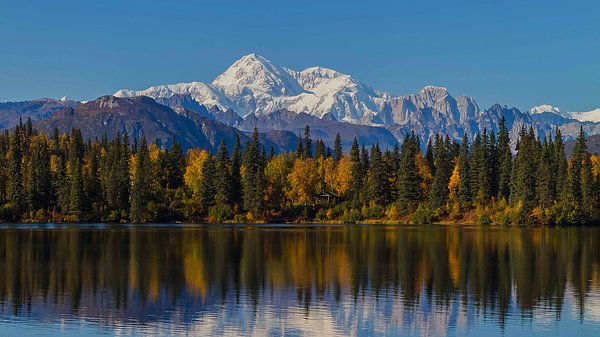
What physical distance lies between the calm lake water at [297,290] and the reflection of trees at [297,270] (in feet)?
0.39

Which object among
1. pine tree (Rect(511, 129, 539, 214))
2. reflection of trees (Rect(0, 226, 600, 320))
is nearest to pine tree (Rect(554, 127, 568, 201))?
pine tree (Rect(511, 129, 539, 214))

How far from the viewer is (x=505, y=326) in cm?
4853

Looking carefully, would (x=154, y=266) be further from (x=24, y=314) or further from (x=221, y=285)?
(x=24, y=314)

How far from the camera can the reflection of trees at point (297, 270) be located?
5966 cm

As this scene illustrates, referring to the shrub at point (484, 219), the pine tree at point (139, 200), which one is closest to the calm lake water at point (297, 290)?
the shrub at point (484, 219)

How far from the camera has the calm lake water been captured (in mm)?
48094

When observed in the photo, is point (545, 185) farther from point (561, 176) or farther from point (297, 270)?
point (297, 270)

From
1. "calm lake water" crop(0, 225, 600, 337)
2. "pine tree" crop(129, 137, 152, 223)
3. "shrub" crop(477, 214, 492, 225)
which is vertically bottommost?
"calm lake water" crop(0, 225, 600, 337)

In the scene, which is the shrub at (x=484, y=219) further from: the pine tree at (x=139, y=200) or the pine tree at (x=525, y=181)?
the pine tree at (x=139, y=200)

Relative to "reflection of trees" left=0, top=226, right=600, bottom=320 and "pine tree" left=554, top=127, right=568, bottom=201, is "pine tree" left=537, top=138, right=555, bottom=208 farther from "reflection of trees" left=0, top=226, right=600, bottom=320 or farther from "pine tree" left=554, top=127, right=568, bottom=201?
"reflection of trees" left=0, top=226, right=600, bottom=320

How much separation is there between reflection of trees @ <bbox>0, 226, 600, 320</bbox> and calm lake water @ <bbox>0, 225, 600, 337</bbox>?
120mm

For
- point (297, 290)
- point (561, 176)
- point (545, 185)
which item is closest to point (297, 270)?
point (297, 290)

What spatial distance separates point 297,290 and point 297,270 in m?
14.0

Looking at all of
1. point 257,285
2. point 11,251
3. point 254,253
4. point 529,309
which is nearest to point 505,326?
point 529,309
